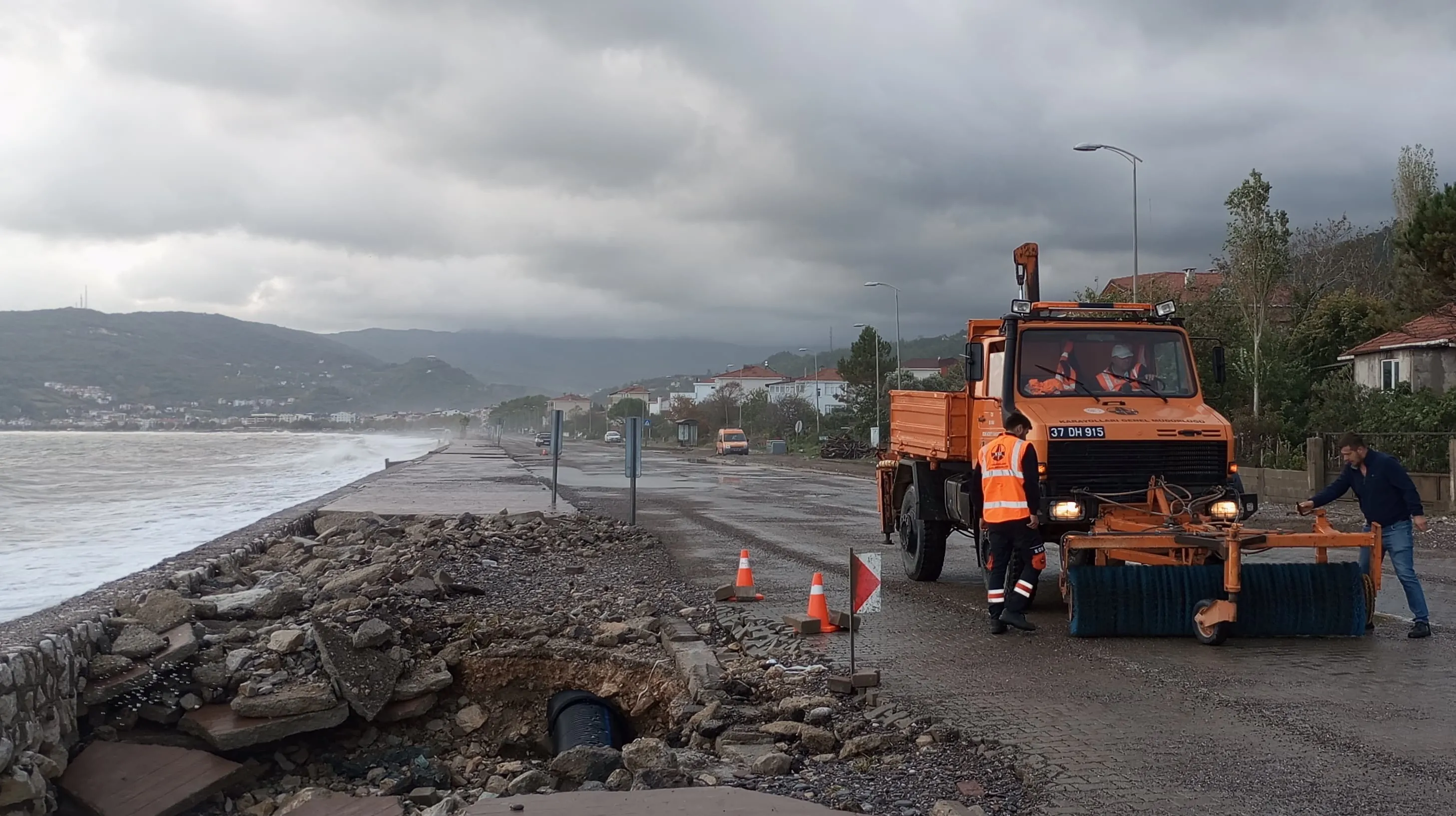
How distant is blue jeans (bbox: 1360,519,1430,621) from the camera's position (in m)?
9.11

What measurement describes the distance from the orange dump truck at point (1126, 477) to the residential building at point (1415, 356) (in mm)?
24949

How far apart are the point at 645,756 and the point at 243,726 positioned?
362 centimetres

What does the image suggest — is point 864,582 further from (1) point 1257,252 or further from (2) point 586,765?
(1) point 1257,252

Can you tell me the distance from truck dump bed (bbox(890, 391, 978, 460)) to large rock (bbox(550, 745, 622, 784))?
19.8ft

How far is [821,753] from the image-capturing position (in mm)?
6254

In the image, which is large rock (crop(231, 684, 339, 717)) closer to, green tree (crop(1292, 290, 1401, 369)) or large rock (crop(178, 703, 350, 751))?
large rock (crop(178, 703, 350, 751))

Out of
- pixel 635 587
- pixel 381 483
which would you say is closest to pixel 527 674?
pixel 635 587

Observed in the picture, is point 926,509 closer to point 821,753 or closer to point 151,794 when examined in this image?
point 821,753

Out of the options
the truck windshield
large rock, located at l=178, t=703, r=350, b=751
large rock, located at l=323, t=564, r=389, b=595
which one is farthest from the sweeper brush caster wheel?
large rock, located at l=323, t=564, r=389, b=595

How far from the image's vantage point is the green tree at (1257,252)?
3225 centimetres

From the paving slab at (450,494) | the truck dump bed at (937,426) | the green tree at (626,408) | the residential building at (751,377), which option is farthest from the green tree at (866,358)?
the residential building at (751,377)

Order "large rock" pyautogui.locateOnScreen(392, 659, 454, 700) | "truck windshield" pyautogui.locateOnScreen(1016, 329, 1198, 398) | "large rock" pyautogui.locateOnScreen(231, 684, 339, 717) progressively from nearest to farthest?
"large rock" pyautogui.locateOnScreen(231, 684, 339, 717) → "large rock" pyautogui.locateOnScreen(392, 659, 454, 700) → "truck windshield" pyautogui.locateOnScreen(1016, 329, 1198, 398)

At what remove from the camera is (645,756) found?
6250 mm

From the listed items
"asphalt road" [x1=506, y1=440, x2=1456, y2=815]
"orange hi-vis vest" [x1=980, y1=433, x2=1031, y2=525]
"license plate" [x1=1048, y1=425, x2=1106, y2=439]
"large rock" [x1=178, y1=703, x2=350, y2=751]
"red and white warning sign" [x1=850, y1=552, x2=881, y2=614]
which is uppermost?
"license plate" [x1=1048, y1=425, x2=1106, y2=439]
